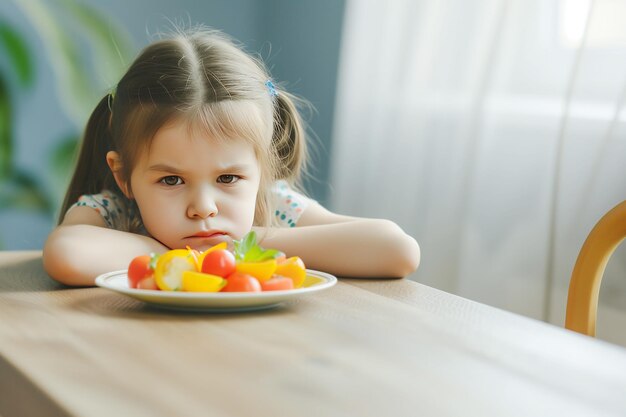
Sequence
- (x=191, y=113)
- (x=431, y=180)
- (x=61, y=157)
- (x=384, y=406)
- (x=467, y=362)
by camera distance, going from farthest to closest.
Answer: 1. (x=61, y=157)
2. (x=431, y=180)
3. (x=191, y=113)
4. (x=467, y=362)
5. (x=384, y=406)

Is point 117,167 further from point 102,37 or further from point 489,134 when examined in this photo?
point 102,37

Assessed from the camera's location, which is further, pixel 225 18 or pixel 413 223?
pixel 225 18

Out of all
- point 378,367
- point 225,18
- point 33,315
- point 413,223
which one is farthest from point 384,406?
point 225,18

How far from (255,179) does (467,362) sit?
1.85 feet

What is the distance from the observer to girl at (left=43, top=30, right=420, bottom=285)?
3.19ft

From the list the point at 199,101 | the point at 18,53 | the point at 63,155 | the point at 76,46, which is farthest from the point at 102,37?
the point at 199,101

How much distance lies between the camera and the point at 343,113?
7.70 ft

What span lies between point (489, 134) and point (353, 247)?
100 centimetres

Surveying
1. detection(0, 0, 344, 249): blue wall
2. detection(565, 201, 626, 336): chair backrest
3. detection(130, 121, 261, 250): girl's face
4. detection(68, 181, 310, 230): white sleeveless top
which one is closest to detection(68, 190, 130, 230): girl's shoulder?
detection(68, 181, 310, 230): white sleeveless top

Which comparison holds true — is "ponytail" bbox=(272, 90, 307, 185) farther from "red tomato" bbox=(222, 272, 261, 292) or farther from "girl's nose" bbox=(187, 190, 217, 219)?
"red tomato" bbox=(222, 272, 261, 292)

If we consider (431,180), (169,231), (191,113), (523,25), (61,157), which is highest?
(523,25)

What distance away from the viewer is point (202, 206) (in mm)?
977

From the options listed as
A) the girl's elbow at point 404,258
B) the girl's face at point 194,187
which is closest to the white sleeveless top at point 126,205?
the girl's face at point 194,187

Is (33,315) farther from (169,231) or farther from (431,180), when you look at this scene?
(431,180)
